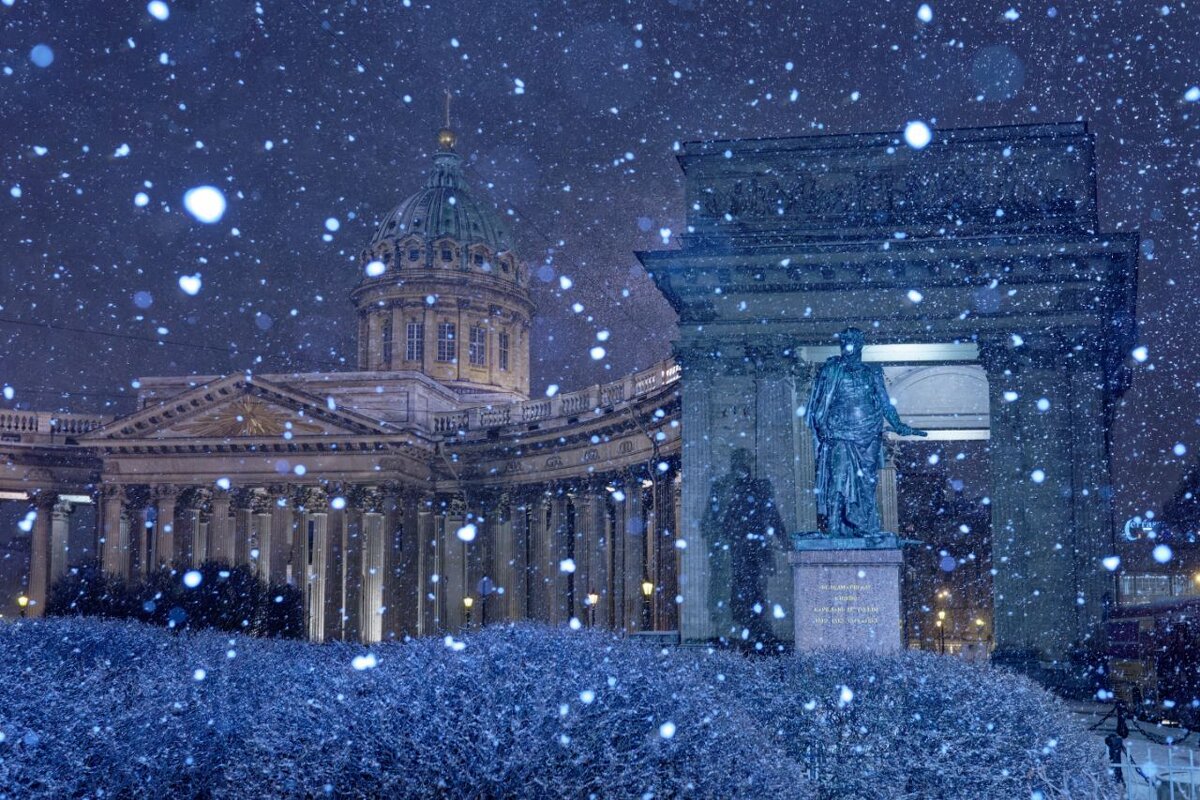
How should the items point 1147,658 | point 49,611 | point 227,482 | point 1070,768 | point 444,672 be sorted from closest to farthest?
point 444,672 < point 1070,768 < point 1147,658 < point 49,611 < point 227,482

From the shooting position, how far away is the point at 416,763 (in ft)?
25.2

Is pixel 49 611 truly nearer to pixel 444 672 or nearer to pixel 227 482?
pixel 227 482

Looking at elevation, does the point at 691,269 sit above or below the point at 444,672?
above

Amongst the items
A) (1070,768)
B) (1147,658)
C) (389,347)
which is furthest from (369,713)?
(389,347)

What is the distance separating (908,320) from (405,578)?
34569 mm

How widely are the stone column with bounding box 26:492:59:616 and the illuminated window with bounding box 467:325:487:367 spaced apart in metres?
26.2

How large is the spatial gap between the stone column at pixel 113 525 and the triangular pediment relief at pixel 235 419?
9.00 feet

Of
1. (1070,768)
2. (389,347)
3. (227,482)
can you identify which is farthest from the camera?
(389,347)

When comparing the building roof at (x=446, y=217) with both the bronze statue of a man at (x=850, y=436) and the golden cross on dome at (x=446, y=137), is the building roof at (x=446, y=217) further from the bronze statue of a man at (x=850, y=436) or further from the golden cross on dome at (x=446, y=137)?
the bronze statue of a man at (x=850, y=436)

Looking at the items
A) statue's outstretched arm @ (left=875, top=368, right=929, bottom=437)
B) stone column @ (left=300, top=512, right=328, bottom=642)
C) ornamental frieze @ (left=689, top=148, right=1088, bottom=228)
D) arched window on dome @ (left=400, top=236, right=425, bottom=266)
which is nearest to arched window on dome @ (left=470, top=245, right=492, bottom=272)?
arched window on dome @ (left=400, top=236, right=425, bottom=266)

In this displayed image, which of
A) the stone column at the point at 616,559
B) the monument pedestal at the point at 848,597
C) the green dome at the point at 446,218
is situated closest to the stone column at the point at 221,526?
the stone column at the point at 616,559

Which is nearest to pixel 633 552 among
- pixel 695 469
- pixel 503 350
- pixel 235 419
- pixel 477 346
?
pixel 695 469

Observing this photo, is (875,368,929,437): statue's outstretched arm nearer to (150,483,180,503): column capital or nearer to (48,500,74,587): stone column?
(150,483,180,503): column capital

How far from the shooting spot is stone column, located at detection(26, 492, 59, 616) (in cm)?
5822
